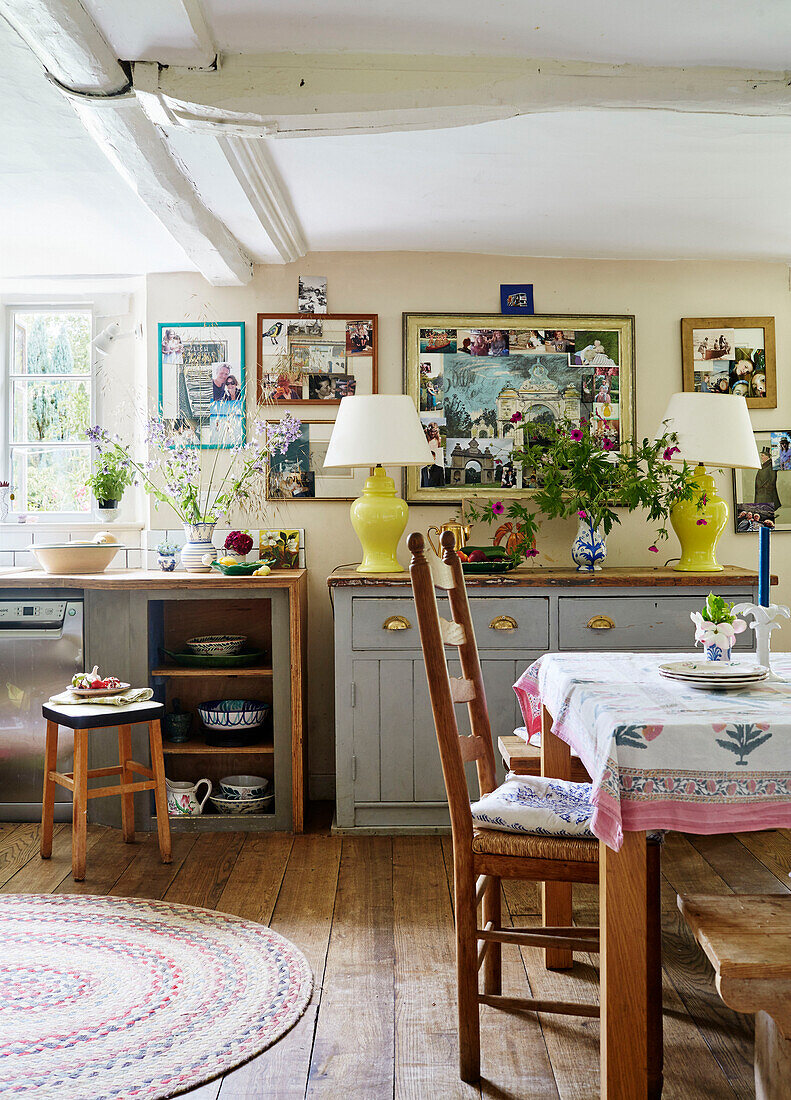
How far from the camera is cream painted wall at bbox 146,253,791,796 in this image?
3926mm

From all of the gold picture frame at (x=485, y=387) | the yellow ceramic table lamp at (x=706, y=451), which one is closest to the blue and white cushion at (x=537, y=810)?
the yellow ceramic table lamp at (x=706, y=451)

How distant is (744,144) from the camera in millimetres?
2822

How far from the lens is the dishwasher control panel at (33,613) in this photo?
349 cm

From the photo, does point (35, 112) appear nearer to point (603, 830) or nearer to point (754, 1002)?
point (603, 830)

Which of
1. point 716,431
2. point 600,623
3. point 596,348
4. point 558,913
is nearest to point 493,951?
point 558,913

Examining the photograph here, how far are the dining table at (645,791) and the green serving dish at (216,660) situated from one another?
6.76ft

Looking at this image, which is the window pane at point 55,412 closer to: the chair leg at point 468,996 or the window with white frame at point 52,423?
the window with white frame at point 52,423

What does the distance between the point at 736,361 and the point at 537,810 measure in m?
2.75

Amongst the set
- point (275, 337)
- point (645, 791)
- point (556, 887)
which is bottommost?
point (556, 887)

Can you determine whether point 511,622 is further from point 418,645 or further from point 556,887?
point 556,887

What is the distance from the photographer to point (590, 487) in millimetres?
3537

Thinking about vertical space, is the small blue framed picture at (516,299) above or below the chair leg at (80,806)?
above

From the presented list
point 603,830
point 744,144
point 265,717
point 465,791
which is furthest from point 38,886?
point 744,144

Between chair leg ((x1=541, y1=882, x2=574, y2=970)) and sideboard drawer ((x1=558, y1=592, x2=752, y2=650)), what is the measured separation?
3.80 ft
